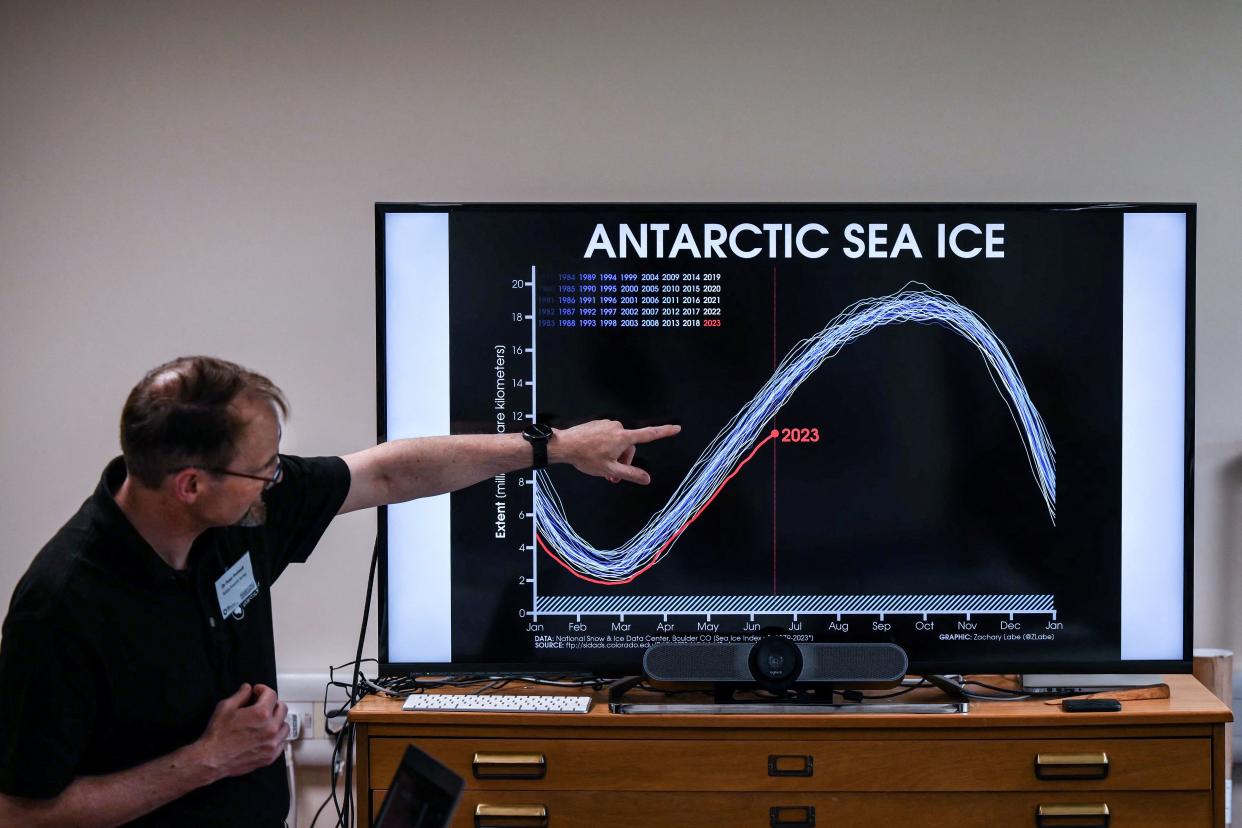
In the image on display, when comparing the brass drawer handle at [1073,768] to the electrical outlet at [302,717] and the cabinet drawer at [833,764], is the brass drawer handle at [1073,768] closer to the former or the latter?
the cabinet drawer at [833,764]

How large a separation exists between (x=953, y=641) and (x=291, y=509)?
5.16 ft

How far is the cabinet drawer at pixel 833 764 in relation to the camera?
2.39 m

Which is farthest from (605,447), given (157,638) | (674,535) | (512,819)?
(157,638)

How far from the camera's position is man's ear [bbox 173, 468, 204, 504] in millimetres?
1692

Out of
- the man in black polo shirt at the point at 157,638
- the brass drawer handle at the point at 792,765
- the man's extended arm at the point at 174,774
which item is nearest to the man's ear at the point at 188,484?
the man in black polo shirt at the point at 157,638

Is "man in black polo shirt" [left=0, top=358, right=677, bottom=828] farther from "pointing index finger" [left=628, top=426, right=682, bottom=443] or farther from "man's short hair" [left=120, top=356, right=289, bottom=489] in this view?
"pointing index finger" [left=628, top=426, right=682, bottom=443]

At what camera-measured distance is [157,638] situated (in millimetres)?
1734

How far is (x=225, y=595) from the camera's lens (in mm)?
1856

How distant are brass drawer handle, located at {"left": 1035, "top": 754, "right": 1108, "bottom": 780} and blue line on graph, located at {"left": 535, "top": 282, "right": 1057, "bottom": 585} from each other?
56cm

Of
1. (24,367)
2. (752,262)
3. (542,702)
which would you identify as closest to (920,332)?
(752,262)

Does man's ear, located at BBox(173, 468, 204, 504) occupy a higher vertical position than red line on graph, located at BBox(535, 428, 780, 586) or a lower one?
higher

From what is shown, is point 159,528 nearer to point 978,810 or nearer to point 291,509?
point 291,509

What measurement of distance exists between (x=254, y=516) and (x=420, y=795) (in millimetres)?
590

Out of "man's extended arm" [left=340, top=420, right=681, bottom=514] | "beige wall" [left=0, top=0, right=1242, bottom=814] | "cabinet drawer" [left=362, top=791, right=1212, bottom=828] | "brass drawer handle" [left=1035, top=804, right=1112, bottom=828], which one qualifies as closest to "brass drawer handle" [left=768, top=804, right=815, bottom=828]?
"cabinet drawer" [left=362, top=791, right=1212, bottom=828]
